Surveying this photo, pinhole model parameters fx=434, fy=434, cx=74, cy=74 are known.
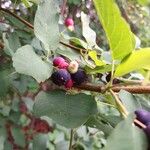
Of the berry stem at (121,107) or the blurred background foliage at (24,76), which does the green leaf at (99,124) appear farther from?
the blurred background foliage at (24,76)

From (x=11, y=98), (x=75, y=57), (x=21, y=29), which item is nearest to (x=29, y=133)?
(x=11, y=98)

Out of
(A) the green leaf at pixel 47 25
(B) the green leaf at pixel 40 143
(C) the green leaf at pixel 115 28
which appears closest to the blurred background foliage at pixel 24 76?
(B) the green leaf at pixel 40 143

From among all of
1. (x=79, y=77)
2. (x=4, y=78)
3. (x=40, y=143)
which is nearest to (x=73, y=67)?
(x=79, y=77)

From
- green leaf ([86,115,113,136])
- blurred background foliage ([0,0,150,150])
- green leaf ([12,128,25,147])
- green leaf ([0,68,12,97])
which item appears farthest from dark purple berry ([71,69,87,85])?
green leaf ([12,128,25,147])

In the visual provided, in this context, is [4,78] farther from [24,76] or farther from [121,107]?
[121,107]

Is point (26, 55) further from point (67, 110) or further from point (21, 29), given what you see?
point (21, 29)

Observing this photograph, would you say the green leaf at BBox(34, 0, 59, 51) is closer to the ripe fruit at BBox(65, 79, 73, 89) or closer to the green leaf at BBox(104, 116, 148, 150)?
the ripe fruit at BBox(65, 79, 73, 89)
